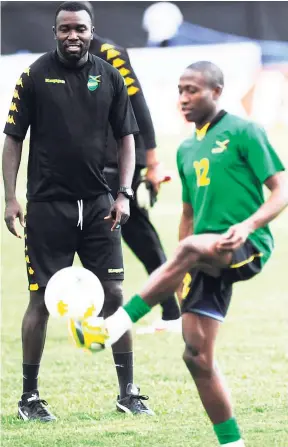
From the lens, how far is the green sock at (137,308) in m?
5.42

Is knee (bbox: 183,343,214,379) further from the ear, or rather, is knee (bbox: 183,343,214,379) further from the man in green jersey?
the ear

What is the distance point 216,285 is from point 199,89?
956mm

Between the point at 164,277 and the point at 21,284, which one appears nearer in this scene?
the point at 164,277

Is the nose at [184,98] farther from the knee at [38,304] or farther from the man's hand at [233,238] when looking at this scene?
the knee at [38,304]

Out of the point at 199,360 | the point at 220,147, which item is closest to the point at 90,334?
the point at 199,360

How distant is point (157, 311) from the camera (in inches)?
468

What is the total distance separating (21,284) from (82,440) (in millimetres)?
8033

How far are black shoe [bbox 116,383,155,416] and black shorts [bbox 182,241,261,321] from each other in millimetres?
1676

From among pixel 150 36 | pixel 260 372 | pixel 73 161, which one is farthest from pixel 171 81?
pixel 73 161

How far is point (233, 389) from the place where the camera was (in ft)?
25.8

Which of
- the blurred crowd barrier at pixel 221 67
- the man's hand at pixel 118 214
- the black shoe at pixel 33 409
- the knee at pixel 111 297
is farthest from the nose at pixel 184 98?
the blurred crowd barrier at pixel 221 67

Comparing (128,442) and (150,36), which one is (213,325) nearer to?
(128,442)

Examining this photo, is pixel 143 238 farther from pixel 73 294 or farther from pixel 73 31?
pixel 73 294

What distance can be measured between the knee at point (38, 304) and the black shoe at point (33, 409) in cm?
49
